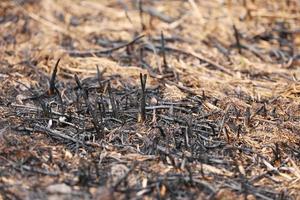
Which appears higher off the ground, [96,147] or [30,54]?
[30,54]

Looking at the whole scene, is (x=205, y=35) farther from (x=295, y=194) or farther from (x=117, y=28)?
(x=295, y=194)

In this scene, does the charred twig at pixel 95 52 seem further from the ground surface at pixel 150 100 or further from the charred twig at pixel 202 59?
the charred twig at pixel 202 59

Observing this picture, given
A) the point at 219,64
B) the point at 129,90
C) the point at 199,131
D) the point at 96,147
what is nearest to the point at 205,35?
the point at 219,64

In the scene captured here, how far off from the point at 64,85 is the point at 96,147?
0.76 meters

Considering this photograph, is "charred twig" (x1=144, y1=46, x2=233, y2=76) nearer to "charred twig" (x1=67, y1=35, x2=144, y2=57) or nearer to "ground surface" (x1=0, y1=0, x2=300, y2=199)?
"ground surface" (x1=0, y1=0, x2=300, y2=199)

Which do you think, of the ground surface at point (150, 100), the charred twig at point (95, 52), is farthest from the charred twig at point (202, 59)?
the charred twig at point (95, 52)

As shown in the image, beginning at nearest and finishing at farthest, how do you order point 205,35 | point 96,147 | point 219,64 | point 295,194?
point 295,194 → point 96,147 → point 219,64 → point 205,35

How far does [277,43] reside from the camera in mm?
3795

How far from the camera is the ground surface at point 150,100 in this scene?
2199 millimetres

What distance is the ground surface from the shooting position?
220 cm

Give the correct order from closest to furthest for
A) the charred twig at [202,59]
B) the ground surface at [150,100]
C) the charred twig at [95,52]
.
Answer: the ground surface at [150,100] < the charred twig at [202,59] < the charred twig at [95,52]

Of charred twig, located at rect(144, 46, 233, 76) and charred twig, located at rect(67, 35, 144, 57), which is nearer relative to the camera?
charred twig, located at rect(144, 46, 233, 76)

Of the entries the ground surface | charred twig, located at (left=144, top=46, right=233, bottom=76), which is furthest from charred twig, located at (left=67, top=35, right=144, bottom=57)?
charred twig, located at (left=144, top=46, right=233, bottom=76)

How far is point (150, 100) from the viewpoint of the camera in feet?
9.30
